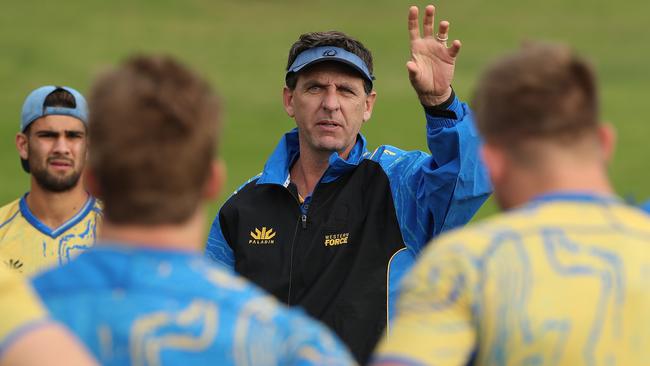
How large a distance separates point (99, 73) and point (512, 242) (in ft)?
3.77

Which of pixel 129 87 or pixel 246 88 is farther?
pixel 246 88

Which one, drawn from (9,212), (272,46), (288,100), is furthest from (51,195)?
(272,46)

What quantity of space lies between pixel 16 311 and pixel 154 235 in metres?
0.39

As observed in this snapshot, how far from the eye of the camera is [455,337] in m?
3.09

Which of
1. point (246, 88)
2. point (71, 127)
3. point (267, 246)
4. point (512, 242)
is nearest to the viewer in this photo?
point (512, 242)

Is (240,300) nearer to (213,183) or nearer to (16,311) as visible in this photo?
(213,183)

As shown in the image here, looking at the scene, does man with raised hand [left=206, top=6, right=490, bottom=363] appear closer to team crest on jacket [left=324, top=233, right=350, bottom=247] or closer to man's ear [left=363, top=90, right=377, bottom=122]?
team crest on jacket [left=324, top=233, right=350, bottom=247]

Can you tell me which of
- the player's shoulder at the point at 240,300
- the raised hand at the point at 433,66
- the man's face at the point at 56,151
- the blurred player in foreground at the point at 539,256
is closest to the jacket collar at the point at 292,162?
the raised hand at the point at 433,66

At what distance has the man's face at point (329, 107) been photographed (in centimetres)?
647

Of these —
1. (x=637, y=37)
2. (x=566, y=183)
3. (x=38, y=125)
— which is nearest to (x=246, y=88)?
(x=637, y=37)

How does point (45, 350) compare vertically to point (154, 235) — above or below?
below

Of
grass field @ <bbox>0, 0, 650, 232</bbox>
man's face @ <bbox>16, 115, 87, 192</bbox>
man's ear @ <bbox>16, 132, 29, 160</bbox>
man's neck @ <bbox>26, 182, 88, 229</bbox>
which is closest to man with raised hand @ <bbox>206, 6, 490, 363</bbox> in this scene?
man's neck @ <bbox>26, 182, 88, 229</bbox>

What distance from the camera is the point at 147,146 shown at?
2.99 metres

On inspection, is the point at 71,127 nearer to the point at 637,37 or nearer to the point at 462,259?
the point at 462,259
